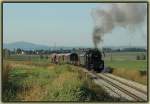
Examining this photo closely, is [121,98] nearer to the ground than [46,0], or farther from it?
nearer to the ground

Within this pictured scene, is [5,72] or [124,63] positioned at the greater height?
[124,63]

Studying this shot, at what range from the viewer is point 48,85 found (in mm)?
19422

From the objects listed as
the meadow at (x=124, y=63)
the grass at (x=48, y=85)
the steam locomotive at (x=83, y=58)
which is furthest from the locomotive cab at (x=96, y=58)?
the grass at (x=48, y=85)

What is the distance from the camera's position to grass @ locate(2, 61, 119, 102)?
63.2 feet

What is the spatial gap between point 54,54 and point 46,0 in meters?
1.28

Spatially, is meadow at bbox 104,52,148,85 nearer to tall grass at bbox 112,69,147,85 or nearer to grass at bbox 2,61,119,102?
tall grass at bbox 112,69,147,85

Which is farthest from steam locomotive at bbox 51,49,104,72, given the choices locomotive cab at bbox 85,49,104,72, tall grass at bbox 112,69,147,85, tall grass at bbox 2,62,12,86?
tall grass at bbox 2,62,12,86

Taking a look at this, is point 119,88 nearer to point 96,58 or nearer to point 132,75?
point 132,75

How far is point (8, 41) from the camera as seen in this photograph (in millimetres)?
19250

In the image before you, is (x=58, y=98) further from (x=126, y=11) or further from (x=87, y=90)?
(x=126, y=11)

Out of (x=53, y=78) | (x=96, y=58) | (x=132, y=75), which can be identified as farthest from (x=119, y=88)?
(x=53, y=78)

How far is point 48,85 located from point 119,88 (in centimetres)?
164

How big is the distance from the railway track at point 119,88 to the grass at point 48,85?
0.15 meters

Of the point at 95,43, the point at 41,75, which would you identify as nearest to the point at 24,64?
the point at 41,75
